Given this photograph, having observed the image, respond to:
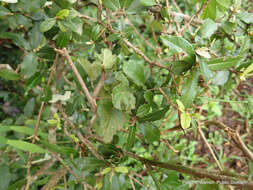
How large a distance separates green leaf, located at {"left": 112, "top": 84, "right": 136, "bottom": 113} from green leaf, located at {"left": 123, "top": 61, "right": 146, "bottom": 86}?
4 cm

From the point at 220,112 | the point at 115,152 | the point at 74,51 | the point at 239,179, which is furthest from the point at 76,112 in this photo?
the point at 220,112

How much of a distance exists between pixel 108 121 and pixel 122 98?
9cm

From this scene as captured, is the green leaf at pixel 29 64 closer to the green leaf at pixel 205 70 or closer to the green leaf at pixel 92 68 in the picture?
the green leaf at pixel 92 68

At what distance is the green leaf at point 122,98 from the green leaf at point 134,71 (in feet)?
0.15

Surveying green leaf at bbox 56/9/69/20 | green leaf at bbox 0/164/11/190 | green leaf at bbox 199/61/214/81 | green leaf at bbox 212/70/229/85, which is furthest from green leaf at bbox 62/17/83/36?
green leaf at bbox 0/164/11/190

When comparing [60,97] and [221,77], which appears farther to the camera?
[60,97]

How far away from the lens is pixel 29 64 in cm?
92

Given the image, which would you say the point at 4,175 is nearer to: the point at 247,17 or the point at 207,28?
the point at 207,28

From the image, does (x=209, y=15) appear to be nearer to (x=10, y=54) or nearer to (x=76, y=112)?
(x=76, y=112)

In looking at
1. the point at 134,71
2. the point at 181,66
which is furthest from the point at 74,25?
the point at 181,66

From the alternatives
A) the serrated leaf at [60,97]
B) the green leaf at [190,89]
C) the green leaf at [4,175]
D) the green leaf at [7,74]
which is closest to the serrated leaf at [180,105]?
the green leaf at [190,89]

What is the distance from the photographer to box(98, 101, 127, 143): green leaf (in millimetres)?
725

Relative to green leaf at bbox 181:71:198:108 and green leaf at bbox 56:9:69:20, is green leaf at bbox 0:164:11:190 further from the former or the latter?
green leaf at bbox 181:71:198:108

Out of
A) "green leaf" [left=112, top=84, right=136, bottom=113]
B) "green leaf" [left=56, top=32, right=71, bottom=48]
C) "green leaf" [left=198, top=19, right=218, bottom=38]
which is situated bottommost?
"green leaf" [left=112, top=84, right=136, bottom=113]
